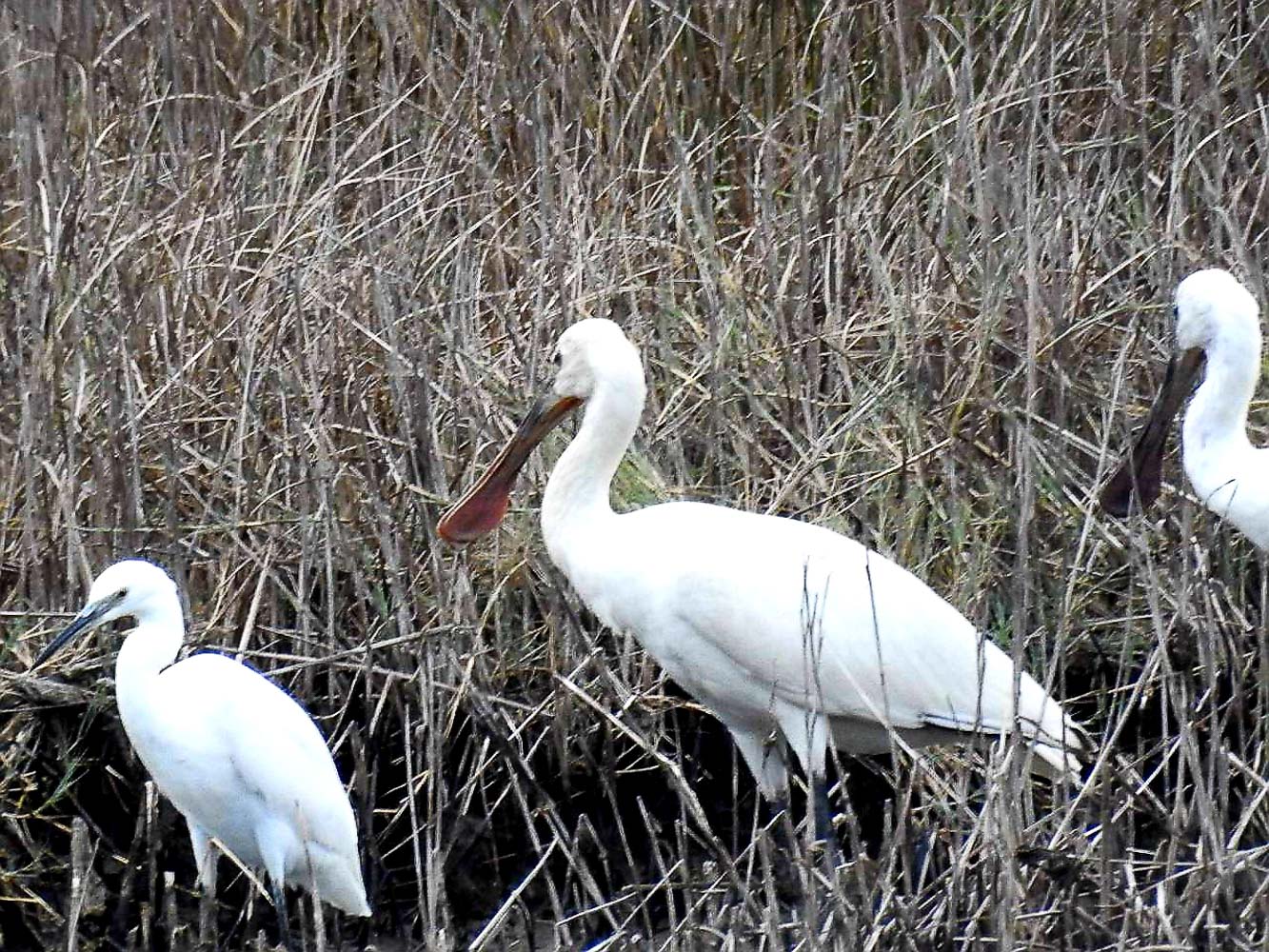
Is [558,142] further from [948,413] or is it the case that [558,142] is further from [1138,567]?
[1138,567]

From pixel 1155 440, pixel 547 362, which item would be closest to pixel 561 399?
pixel 547 362

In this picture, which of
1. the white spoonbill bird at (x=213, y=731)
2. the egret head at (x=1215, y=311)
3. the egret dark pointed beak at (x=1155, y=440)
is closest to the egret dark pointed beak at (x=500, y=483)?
the white spoonbill bird at (x=213, y=731)

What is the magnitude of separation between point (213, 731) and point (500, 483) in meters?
0.98

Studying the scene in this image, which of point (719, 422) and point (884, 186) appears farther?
point (884, 186)

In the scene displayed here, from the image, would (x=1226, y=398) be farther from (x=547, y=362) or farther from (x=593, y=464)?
(x=547, y=362)

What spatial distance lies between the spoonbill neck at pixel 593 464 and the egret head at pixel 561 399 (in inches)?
1.3

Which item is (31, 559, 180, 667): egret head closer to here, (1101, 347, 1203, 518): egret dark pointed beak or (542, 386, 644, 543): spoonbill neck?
(542, 386, 644, 543): spoonbill neck

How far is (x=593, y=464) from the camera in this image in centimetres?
484

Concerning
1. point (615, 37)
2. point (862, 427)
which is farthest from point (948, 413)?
point (615, 37)

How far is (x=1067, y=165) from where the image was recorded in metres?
6.47

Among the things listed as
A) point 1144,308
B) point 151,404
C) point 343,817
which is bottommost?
point 343,817

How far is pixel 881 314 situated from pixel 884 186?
19.8 inches

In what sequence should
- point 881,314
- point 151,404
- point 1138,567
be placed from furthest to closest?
point 881,314 → point 151,404 → point 1138,567

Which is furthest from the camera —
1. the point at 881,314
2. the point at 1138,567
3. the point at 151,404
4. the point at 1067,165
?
the point at 1067,165
